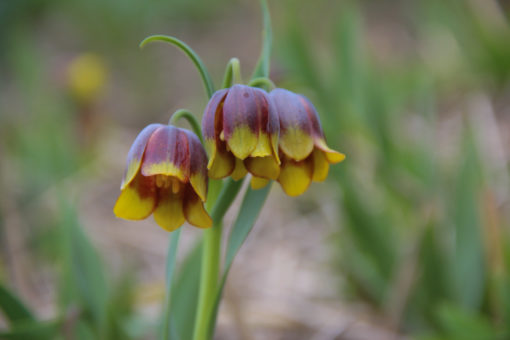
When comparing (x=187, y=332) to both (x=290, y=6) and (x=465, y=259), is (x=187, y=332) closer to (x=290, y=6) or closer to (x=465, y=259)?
(x=465, y=259)

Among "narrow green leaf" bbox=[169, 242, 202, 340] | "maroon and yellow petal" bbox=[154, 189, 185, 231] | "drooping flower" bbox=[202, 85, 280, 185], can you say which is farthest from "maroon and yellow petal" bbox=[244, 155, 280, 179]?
"narrow green leaf" bbox=[169, 242, 202, 340]

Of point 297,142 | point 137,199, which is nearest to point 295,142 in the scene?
point 297,142

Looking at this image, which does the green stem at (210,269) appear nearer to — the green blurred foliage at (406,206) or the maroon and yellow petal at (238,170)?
the maroon and yellow petal at (238,170)

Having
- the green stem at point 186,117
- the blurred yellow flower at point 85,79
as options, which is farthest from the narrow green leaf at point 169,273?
the blurred yellow flower at point 85,79

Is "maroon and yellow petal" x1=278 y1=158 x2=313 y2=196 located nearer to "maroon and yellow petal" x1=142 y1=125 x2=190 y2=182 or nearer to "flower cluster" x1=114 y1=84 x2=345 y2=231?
"flower cluster" x1=114 y1=84 x2=345 y2=231

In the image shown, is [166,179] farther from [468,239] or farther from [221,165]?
[468,239]
